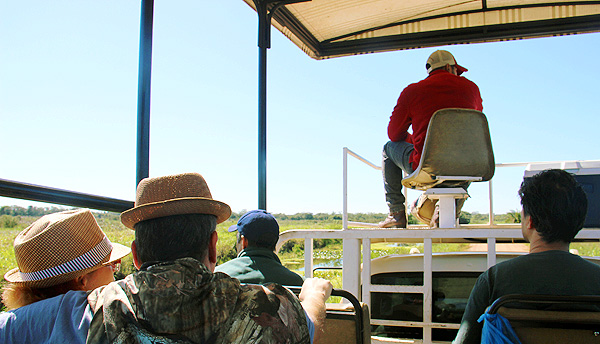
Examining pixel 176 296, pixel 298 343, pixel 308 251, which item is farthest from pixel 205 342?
pixel 308 251

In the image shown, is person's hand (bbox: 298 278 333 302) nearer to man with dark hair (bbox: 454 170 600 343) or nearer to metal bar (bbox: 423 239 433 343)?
man with dark hair (bbox: 454 170 600 343)

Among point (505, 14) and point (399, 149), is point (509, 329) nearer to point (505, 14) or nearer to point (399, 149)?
point (399, 149)

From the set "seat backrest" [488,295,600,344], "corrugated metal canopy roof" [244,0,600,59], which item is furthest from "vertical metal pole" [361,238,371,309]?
"corrugated metal canopy roof" [244,0,600,59]

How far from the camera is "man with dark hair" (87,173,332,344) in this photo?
1.07 metres

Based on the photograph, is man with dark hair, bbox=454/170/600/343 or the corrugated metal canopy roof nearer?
man with dark hair, bbox=454/170/600/343

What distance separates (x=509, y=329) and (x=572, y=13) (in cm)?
331

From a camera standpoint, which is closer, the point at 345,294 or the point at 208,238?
the point at 208,238

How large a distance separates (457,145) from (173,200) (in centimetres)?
219

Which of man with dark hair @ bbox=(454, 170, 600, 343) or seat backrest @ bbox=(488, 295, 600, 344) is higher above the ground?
man with dark hair @ bbox=(454, 170, 600, 343)

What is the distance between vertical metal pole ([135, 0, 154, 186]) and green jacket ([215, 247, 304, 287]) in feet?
2.01

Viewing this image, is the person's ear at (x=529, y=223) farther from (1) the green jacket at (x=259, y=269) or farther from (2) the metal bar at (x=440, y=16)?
(2) the metal bar at (x=440, y=16)

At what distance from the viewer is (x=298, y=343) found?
1.21m

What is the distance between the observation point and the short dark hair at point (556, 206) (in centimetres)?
163

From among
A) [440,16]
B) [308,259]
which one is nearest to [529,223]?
[308,259]
